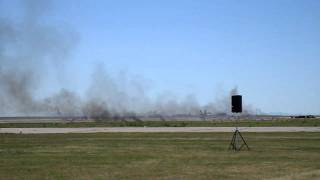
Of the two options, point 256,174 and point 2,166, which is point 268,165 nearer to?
point 256,174

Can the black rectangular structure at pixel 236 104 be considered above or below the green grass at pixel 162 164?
above

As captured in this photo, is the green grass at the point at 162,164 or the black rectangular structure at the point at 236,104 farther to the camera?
the black rectangular structure at the point at 236,104

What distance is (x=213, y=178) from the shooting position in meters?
19.0

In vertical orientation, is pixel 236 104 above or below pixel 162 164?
above

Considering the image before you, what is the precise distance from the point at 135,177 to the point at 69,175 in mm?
2655

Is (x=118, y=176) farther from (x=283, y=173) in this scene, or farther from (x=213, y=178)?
(x=283, y=173)

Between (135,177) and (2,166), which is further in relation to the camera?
(2,166)

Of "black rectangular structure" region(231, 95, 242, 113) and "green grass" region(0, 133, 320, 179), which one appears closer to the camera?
"green grass" region(0, 133, 320, 179)

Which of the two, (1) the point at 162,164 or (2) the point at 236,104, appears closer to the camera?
(1) the point at 162,164

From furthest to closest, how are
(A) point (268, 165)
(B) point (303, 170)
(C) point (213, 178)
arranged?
1. (A) point (268, 165)
2. (B) point (303, 170)
3. (C) point (213, 178)

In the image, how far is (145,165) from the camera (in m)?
23.4

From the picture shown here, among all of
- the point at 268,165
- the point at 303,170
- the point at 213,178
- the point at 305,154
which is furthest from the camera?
the point at 305,154

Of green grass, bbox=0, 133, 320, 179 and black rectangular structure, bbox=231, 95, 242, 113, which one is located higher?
black rectangular structure, bbox=231, 95, 242, 113

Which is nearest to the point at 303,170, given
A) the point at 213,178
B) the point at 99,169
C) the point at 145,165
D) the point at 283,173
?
the point at 283,173
